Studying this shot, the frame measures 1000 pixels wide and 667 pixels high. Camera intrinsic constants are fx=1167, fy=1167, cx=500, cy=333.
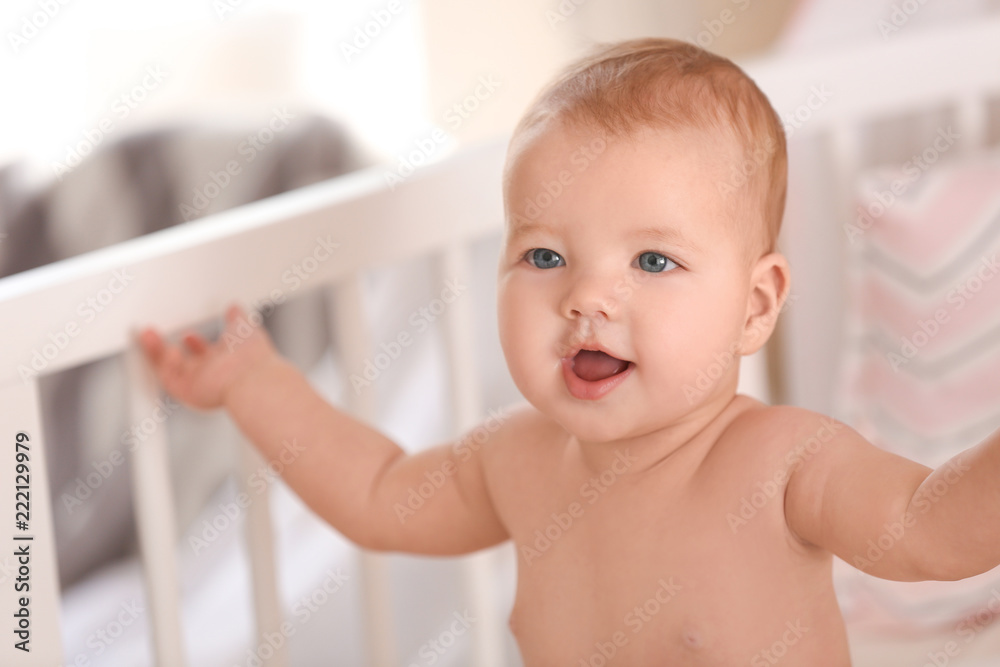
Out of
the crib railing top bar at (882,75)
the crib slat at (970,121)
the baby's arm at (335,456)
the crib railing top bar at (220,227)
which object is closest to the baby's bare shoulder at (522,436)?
the baby's arm at (335,456)

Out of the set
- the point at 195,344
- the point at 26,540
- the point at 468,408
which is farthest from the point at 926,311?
the point at 26,540

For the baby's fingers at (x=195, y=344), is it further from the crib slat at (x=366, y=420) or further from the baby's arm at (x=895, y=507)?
the baby's arm at (x=895, y=507)

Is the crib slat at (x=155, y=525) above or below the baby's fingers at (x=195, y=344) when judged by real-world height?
below

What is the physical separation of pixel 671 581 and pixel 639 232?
22cm

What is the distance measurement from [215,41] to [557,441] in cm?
97

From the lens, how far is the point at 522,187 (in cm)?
71

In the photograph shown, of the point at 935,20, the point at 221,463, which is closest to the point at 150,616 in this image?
the point at 221,463

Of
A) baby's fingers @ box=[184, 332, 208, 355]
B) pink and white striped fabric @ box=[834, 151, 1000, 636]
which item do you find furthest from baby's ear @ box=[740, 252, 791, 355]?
pink and white striped fabric @ box=[834, 151, 1000, 636]

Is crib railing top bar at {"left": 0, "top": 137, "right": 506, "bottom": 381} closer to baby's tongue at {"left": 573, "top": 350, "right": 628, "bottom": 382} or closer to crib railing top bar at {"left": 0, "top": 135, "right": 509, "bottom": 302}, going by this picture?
crib railing top bar at {"left": 0, "top": 135, "right": 509, "bottom": 302}

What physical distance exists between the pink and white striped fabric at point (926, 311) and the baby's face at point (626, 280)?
2.23 ft

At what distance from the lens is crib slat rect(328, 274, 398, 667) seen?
3.15ft

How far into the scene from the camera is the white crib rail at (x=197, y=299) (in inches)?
30.3

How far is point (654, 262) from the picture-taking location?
2.22ft

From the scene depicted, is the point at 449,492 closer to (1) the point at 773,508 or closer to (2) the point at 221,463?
(1) the point at 773,508
